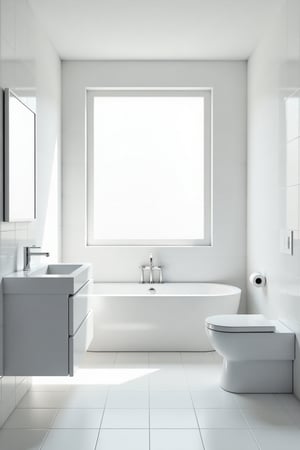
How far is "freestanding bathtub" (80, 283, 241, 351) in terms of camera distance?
13.6ft

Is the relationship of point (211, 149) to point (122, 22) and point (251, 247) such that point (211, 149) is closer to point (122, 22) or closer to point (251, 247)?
point (251, 247)

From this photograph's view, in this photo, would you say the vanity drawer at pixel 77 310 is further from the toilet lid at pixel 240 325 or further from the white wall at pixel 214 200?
the white wall at pixel 214 200

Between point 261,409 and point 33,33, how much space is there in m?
3.08

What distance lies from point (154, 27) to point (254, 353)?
104 inches

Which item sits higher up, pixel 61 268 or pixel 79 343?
pixel 61 268

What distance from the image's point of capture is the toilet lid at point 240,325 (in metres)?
3.28

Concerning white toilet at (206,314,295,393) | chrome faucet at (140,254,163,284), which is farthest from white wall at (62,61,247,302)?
white toilet at (206,314,295,393)

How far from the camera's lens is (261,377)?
337cm

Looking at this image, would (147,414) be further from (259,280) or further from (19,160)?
(19,160)

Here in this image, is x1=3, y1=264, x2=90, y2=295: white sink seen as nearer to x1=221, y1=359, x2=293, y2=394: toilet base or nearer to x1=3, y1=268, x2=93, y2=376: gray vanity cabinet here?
x1=3, y1=268, x2=93, y2=376: gray vanity cabinet

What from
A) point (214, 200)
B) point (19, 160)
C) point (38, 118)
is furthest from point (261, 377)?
point (38, 118)

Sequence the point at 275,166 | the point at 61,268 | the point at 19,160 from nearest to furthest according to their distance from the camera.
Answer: the point at 19,160 < the point at 61,268 < the point at 275,166

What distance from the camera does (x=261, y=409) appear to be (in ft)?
10.0

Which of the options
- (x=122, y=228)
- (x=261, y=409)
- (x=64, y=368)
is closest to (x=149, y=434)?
(x=64, y=368)
